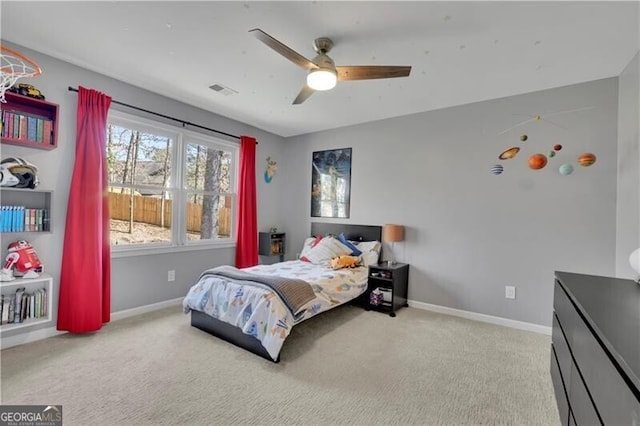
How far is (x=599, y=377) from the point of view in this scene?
1151 mm

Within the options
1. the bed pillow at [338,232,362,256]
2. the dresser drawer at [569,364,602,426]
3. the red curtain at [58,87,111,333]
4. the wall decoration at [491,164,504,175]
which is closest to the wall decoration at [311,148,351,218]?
the bed pillow at [338,232,362,256]

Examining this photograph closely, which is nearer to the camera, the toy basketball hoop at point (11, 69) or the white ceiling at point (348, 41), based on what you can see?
the toy basketball hoop at point (11, 69)

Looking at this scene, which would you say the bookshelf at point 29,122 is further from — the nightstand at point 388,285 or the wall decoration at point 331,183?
the nightstand at point 388,285

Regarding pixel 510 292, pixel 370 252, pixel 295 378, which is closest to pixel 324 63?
pixel 295 378

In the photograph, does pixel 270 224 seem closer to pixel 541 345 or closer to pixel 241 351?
pixel 241 351

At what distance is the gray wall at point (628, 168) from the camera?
253 cm

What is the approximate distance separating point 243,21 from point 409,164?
106 inches

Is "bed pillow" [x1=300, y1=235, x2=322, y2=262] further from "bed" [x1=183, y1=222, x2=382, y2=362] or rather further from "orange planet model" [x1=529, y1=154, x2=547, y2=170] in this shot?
"orange planet model" [x1=529, y1=154, x2=547, y2=170]

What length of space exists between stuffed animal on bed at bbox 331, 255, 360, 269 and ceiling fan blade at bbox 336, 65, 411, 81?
2.23 metres

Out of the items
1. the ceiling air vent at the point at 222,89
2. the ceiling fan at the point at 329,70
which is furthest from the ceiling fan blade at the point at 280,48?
the ceiling air vent at the point at 222,89

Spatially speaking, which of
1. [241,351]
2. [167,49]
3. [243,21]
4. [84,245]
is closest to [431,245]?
[241,351]

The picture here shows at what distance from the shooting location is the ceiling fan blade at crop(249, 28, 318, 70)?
5.90 ft

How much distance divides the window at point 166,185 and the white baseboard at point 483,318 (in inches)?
115

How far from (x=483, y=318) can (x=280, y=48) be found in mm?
3528
